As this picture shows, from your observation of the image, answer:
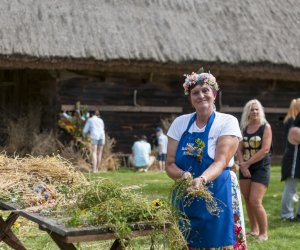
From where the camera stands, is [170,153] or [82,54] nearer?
[170,153]

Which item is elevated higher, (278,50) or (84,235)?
(278,50)

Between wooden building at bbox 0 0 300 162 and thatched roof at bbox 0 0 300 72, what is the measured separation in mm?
22

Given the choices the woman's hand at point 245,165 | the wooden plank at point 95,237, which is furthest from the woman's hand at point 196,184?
the woman's hand at point 245,165

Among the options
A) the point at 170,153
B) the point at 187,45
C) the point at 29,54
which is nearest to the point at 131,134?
the point at 187,45

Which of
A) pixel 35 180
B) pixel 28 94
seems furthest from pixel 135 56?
pixel 35 180

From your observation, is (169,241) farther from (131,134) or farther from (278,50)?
(278,50)

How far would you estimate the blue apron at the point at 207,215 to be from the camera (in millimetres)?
3859

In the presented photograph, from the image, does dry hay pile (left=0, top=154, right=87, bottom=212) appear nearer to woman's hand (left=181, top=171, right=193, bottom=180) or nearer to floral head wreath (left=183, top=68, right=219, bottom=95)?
woman's hand (left=181, top=171, right=193, bottom=180)

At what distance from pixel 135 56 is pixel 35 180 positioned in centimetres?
877

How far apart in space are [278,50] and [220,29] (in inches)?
59.2

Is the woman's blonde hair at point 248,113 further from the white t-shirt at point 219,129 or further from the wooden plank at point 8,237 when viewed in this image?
the wooden plank at point 8,237

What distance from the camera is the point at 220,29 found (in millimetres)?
15203

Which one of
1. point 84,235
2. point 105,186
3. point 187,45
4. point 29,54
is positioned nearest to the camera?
point 84,235

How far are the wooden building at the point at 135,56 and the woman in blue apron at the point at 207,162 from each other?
8.97 metres
